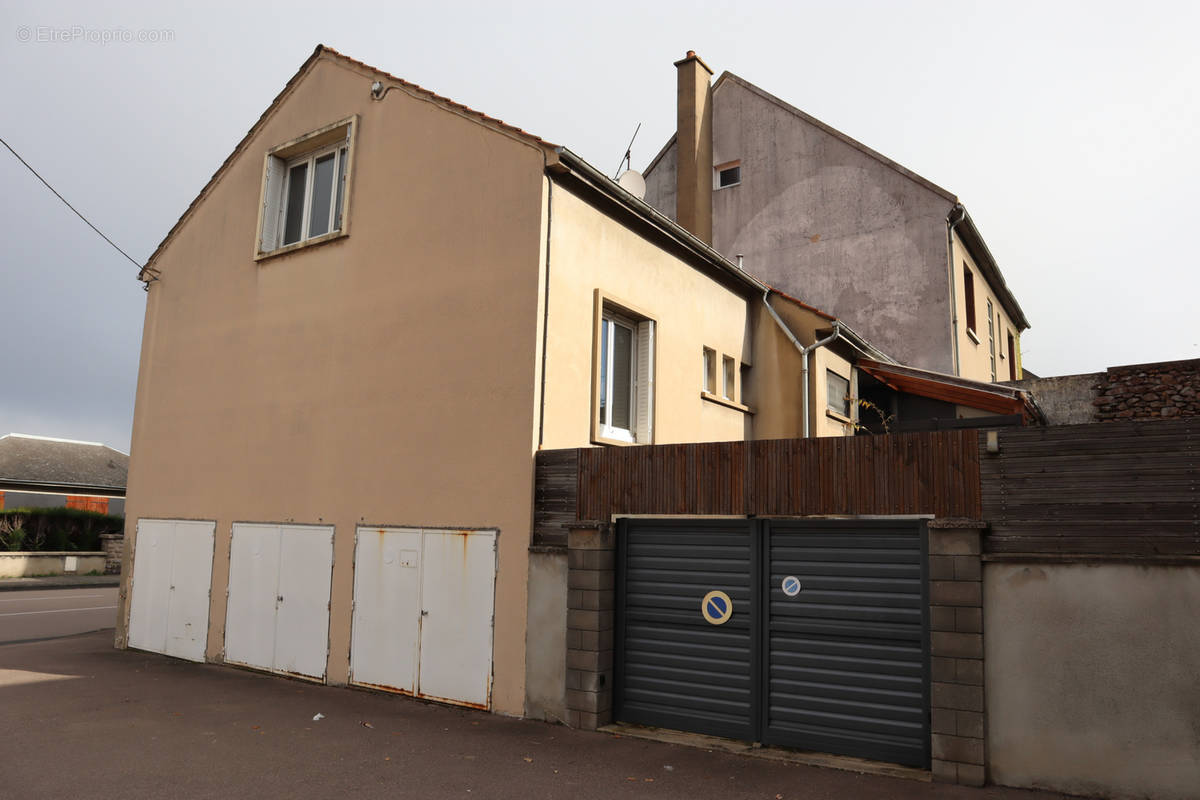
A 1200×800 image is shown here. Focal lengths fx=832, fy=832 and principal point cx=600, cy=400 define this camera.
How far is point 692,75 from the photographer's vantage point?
1973 cm

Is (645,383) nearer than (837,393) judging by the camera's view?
Yes

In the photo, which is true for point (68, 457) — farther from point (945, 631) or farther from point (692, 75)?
Result: point (945, 631)

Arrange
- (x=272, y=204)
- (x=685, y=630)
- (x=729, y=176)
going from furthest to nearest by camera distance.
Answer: (x=729, y=176) < (x=272, y=204) < (x=685, y=630)

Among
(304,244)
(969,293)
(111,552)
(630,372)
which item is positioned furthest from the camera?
(111,552)

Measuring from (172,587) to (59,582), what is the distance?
17.1 meters

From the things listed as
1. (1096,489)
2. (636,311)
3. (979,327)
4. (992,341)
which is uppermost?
(992,341)

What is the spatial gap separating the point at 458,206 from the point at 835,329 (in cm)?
625

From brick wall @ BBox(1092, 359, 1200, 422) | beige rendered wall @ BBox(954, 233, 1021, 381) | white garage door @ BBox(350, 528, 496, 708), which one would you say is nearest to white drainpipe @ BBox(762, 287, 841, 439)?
brick wall @ BBox(1092, 359, 1200, 422)

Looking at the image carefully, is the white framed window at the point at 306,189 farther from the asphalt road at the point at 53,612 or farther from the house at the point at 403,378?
the asphalt road at the point at 53,612

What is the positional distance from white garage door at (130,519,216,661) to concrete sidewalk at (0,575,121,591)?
1251 centimetres

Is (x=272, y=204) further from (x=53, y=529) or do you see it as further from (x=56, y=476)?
(x=56, y=476)

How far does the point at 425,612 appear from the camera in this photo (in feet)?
30.3

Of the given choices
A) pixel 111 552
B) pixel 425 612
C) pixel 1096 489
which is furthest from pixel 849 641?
pixel 111 552

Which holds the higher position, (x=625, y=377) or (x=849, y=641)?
(x=625, y=377)
